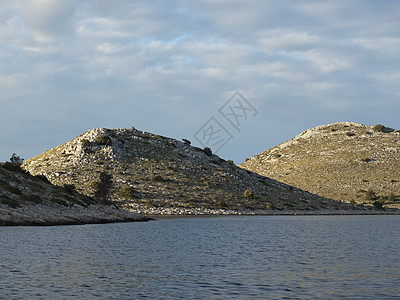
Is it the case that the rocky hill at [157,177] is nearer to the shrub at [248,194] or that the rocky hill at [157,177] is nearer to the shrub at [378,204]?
the shrub at [248,194]

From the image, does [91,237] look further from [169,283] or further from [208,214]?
[208,214]

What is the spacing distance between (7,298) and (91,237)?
1217 inches

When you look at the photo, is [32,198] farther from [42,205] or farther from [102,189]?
[102,189]

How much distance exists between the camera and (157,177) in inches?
4791

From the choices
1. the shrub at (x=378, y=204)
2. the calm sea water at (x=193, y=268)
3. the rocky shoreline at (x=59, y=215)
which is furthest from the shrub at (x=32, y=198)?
the shrub at (x=378, y=204)

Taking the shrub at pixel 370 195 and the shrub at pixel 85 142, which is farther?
the shrub at pixel 370 195

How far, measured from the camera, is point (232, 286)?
2367cm

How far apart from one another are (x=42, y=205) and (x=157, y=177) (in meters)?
55.1

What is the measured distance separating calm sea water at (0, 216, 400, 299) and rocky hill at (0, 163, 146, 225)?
37.8 ft

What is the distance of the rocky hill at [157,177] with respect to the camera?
110 metres

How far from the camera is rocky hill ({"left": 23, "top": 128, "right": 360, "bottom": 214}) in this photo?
11012 centimetres

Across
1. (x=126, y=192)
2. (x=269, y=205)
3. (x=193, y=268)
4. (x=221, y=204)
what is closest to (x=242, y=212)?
(x=221, y=204)

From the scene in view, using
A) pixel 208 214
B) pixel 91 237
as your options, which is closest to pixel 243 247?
pixel 91 237

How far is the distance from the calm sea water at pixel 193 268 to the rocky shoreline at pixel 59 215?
9792mm
